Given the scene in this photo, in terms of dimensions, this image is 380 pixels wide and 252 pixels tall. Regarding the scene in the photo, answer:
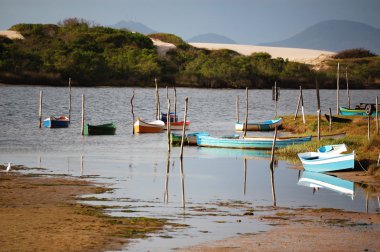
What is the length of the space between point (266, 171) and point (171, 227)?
1350 centimetres

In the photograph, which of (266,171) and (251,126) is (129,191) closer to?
(266,171)

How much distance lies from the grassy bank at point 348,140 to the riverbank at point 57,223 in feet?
38.8

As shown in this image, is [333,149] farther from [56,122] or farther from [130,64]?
[130,64]

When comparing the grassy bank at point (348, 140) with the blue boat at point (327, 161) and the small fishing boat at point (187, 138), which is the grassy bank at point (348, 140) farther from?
the small fishing boat at point (187, 138)

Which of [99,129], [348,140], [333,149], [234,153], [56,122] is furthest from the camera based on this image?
[56,122]

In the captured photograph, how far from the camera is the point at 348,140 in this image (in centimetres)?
3488

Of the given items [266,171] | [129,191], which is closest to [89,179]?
[129,191]

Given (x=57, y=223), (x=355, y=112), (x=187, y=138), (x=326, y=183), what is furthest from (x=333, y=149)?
(x=355, y=112)

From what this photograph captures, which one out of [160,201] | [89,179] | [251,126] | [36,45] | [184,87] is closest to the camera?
[160,201]

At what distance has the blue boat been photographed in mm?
30312

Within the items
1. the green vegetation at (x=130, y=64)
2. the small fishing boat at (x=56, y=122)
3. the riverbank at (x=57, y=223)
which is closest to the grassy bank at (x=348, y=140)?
the riverbank at (x=57, y=223)

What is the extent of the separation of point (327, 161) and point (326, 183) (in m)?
2.15

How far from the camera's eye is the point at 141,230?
60.4 ft

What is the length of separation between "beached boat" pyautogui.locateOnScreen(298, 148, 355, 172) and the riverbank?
994 centimetres
